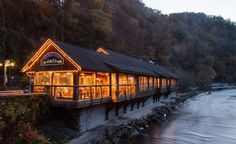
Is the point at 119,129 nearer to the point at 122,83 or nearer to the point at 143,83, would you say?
the point at 122,83

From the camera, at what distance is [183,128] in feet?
Result: 101

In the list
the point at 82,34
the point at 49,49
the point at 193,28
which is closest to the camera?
the point at 49,49

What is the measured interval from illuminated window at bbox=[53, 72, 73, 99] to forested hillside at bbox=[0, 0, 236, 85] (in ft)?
53.1

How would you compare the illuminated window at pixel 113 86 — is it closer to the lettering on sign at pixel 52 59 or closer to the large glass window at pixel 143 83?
the lettering on sign at pixel 52 59

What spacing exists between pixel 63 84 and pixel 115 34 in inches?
2327

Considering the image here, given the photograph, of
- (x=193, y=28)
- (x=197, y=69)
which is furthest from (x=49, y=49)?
(x=193, y=28)

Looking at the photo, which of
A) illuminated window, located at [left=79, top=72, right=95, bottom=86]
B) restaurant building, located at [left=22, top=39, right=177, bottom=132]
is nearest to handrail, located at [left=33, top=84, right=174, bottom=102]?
restaurant building, located at [left=22, top=39, right=177, bottom=132]

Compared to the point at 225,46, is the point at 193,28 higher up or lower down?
higher up

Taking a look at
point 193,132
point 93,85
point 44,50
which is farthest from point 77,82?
point 193,132

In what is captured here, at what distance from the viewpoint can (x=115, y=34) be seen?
267 ft

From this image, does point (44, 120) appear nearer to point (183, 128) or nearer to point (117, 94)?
point (117, 94)

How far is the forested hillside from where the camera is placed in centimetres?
4369

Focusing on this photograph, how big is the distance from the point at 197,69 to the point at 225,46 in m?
39.0

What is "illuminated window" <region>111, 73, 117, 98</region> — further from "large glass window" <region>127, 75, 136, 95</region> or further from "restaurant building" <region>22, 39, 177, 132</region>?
"large glass window" <region>127, 75, 136, 95</region>
